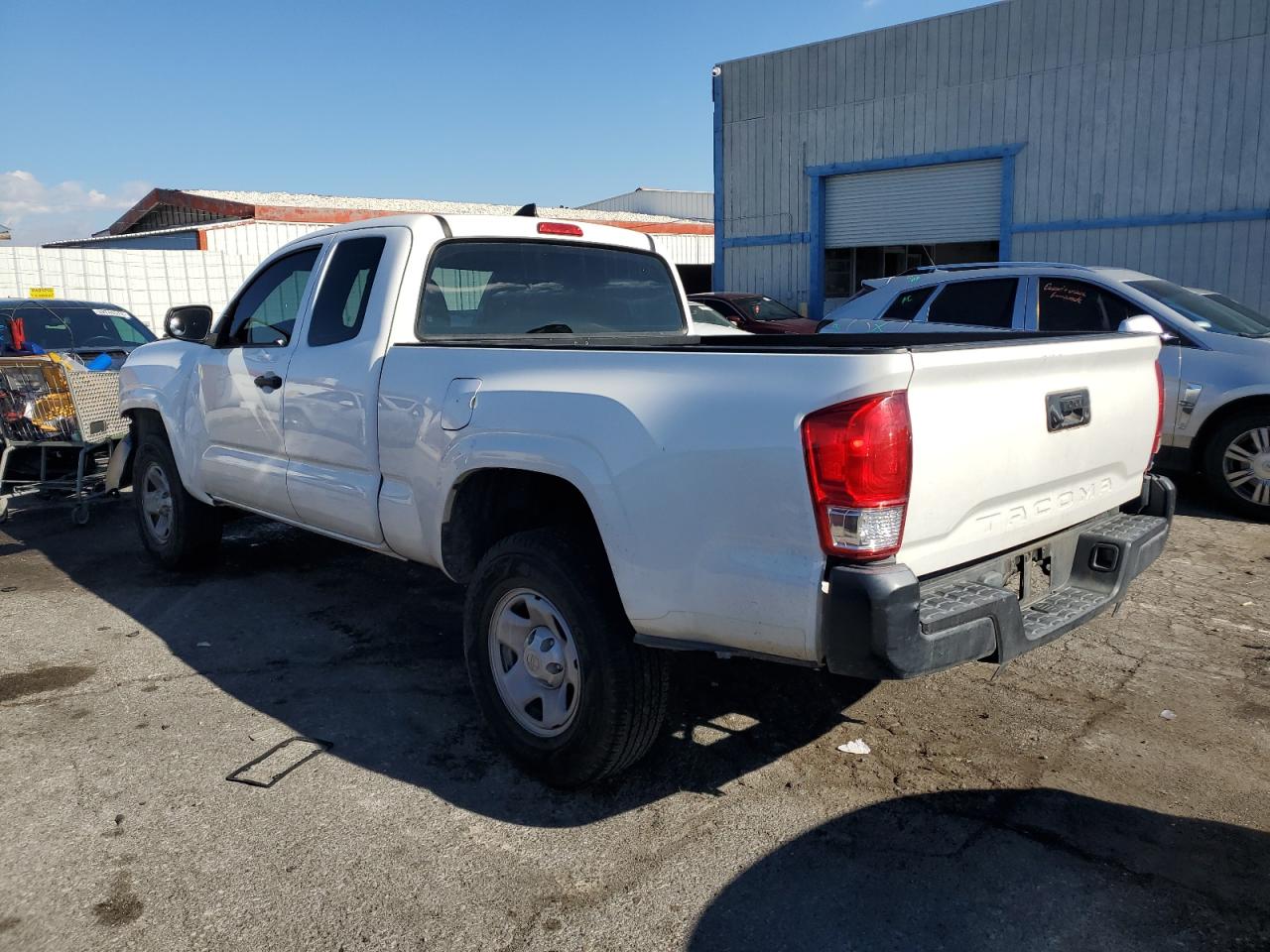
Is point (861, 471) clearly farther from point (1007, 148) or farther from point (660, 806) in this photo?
point (1007, 148)

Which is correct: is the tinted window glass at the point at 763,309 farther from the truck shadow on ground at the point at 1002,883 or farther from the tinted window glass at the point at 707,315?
the truck shadow on ground at the point at 1002,883

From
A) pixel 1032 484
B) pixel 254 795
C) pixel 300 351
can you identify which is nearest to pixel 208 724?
pixel 254 795

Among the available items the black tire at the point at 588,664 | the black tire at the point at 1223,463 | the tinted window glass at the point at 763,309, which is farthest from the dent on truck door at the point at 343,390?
the tinted window glass at the point at 763,309

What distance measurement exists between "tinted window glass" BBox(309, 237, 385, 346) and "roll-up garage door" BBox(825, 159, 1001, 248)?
44.8 feet

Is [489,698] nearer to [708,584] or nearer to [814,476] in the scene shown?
[708,584]

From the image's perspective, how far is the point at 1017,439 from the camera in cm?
297

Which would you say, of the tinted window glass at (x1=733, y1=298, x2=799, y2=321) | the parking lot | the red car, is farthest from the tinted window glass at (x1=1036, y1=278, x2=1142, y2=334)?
the tinted window glass at (x1=733, y1=298, x2=799, y2=321)

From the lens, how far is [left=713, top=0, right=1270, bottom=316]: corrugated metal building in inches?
538

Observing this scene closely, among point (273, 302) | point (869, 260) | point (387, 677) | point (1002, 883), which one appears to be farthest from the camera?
point (869, 260)

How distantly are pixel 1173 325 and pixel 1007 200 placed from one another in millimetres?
8811

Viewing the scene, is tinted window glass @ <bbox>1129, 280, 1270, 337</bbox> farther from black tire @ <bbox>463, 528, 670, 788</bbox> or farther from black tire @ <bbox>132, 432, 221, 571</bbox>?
black tire @ <bbox>132, 432, 221, 571</bbox>

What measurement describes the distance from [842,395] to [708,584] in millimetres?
677

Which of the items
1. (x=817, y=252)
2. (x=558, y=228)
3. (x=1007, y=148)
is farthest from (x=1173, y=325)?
(x=817, y=252)

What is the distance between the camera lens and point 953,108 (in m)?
16.0
